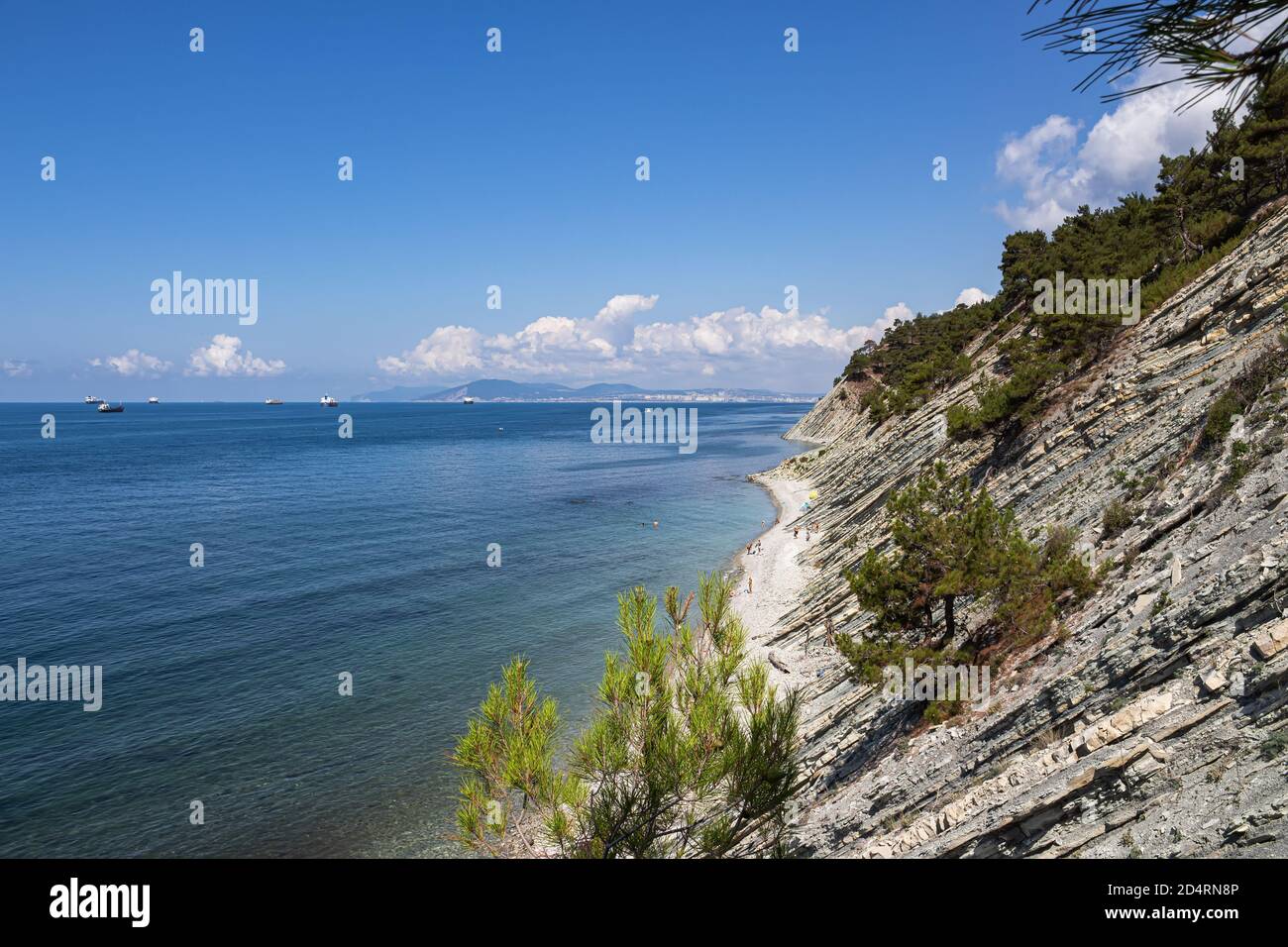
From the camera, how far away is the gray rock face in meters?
10.2

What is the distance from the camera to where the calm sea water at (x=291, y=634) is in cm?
2538

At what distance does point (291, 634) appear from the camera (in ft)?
138

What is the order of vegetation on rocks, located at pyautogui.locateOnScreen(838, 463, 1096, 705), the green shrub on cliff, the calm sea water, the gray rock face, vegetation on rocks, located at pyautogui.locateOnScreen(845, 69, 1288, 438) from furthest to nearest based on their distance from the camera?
vegetation on rocks, located at pyautogui.locateOnScreen(845, 69, 1288, 438) < the calm sea water < vegetation on rocks, located at pyautogui.locateOnScreen(838, 463, 1096, 705) < the green shrub on cliff < the gray rock face

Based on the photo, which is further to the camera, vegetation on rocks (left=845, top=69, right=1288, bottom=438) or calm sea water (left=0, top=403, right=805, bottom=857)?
vegetation on rocks (left=845, top=69, right=1288, bottom=438)

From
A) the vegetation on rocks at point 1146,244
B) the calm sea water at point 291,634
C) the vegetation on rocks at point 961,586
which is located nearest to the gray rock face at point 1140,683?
the vegetation on rocks at point 961,586

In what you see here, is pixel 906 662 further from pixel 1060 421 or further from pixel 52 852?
pixel 52 852

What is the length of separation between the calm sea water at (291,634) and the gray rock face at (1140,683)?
1601 centimetres

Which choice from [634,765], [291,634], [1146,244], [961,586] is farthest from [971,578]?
[291,634]

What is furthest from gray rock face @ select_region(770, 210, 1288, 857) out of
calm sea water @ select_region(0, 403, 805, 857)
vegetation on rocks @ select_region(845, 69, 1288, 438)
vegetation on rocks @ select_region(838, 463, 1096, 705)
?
calm sea water @ select_region(0, 403, 805, 857)

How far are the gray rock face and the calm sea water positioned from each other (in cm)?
1601

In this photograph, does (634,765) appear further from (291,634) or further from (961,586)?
(291,634)

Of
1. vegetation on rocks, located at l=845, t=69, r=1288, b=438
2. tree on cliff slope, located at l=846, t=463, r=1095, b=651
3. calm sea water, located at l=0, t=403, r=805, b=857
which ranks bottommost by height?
calm sea water, located at l=0, t=403, r=805, b=857

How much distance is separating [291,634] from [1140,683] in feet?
145

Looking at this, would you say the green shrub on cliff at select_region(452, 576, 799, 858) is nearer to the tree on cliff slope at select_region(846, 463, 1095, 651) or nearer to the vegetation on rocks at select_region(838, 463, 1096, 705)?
the vegetation on rocks at select_region(838, 463, 1096, 705)
